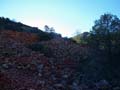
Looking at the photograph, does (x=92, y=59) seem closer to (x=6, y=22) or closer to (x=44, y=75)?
(x=44, y=75)

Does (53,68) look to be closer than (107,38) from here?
Yes

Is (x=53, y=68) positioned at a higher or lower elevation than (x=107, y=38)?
lower

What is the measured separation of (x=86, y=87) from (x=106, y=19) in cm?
606

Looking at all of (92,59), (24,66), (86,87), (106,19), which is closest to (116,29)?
(106,19)

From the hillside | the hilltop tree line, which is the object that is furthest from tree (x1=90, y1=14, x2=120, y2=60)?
→ the hillside

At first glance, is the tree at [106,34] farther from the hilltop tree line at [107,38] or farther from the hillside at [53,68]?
the hillside at [53,68]

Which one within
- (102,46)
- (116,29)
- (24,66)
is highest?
(116,29)

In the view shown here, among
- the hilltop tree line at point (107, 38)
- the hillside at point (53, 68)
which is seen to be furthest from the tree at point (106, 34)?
the hillside at point (53, 68)

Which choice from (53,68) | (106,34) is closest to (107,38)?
(106,34)

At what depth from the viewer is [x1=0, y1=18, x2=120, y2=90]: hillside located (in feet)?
47.8

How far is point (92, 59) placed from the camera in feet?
57.7

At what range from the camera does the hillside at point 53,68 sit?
14.6 m

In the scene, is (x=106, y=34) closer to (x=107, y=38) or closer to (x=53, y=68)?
(x=107, y=38)

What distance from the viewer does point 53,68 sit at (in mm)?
17188
